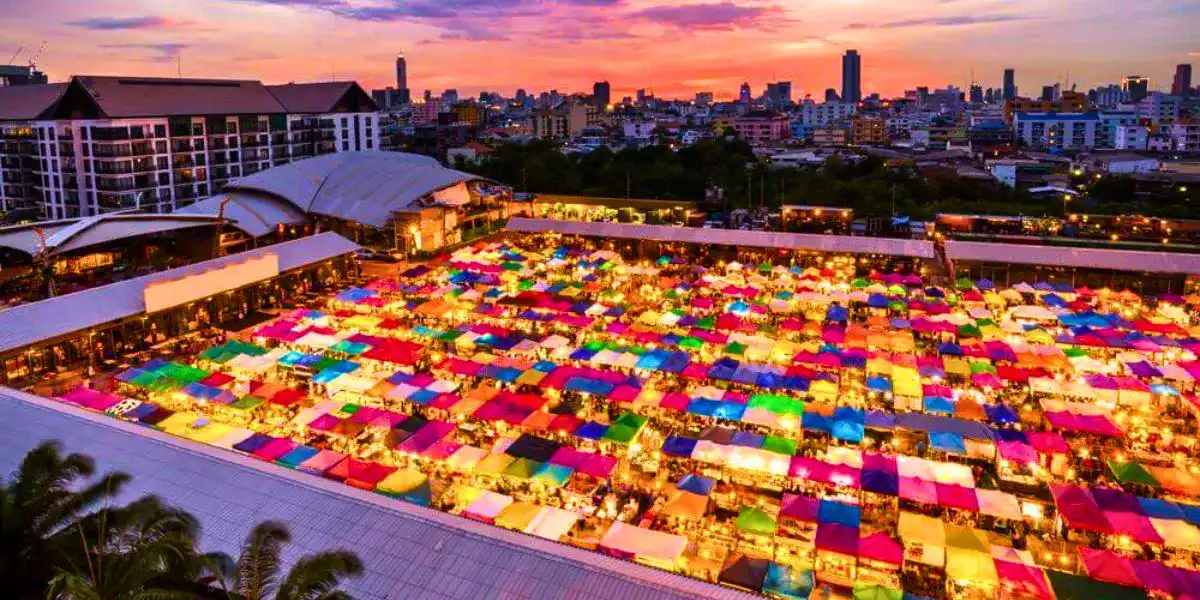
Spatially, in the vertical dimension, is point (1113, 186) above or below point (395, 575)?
above

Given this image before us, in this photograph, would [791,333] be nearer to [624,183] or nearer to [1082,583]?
[1082,583]

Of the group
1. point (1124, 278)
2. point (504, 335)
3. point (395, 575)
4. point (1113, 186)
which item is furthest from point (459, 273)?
point (1113, 186)

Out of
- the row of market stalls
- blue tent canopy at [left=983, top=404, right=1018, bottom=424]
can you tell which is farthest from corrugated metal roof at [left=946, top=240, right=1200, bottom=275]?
blue tent canopy at [left=983, top=404, right=1018, bottom=424]

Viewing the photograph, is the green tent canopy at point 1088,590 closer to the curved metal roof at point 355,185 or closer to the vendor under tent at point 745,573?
the vendor under tent at point 745,573

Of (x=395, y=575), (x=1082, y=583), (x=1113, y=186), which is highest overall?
(x=1113, y=186)

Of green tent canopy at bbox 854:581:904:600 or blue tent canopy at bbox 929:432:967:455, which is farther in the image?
blue tent canopy at bbox 929:432:967:455

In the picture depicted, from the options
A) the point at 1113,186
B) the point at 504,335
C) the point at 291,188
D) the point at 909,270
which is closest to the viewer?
the point at 504,335

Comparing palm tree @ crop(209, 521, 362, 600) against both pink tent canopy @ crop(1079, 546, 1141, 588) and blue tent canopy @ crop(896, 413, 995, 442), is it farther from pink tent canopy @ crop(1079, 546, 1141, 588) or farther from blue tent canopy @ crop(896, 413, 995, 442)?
blue tent canopy @ crop(896, 413, 995, 442)
